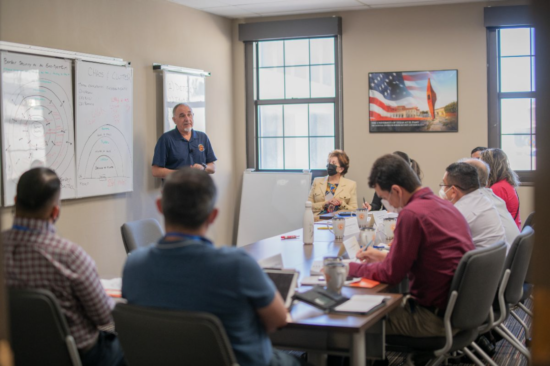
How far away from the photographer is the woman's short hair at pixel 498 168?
5.05m

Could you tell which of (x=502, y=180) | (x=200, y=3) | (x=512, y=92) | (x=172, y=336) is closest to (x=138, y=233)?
(x=172, y=336)

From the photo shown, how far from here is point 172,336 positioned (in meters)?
1.85

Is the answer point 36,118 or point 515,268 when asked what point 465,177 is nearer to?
point 515,268

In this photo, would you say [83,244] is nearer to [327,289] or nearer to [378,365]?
[378,365]

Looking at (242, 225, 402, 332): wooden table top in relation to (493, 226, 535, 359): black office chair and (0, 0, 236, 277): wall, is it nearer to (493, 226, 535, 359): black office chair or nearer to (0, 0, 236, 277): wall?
(493, 226, 535, 359): black office chair

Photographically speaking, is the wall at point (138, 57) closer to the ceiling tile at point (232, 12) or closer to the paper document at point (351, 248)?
the ceiling tile at point (232, 12)

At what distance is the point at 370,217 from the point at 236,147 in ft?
11.2

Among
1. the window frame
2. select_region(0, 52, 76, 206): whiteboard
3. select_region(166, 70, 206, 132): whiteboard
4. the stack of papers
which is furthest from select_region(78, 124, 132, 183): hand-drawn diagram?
the window frame

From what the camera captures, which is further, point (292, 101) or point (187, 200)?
point (292, 101)

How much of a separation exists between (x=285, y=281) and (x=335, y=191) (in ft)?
12.6

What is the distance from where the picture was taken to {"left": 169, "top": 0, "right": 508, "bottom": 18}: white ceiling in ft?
22.6

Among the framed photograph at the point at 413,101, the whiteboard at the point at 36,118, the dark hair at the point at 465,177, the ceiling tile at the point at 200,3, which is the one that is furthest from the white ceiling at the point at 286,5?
the dark hair at the point at 465,177

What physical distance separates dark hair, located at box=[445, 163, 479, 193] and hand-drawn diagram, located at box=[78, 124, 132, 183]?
10.3ft

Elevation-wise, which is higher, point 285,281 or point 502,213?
point 502,213
